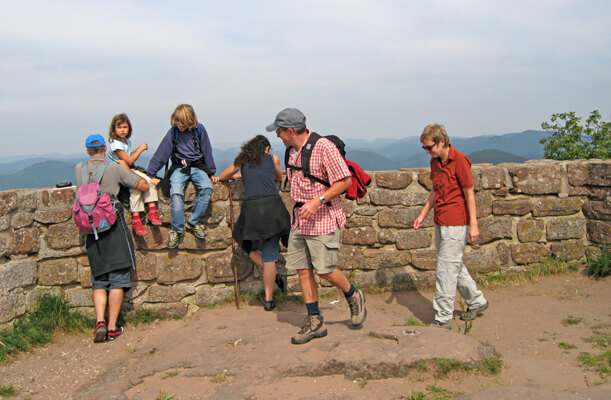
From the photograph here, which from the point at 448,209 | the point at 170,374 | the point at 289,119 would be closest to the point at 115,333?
the point at 170,374

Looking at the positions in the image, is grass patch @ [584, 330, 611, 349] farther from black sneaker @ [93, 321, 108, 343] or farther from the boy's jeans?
black sneaker @ [93, 321, 108, 343]

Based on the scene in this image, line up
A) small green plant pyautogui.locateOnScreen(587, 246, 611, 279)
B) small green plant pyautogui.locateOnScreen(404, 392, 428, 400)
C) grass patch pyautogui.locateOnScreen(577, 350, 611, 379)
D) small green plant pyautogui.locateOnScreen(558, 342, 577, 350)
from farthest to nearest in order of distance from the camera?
small green plant pyautogui.locateOnScreen(587, 246, 611, 279) → small green plant pyautogui.locateOnScreen(558, 342, 577, 350) → grass patch pyautogui.locateOnScreen(577, 350, 611, 379) → small green plant pyautogui.locateOnScreen(404, 392, 428, 400)

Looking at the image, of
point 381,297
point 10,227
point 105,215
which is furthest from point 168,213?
point 381,297

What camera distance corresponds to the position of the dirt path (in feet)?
10.9

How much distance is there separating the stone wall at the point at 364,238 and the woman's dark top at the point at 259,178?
54 centimetres

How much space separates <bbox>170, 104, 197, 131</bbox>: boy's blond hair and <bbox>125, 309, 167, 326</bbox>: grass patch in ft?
7.08

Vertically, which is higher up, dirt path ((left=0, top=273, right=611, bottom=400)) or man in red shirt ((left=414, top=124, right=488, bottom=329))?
man in red shirt ((left=414, top=124, right=488, bottom=329))

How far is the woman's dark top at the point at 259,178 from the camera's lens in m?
4.94

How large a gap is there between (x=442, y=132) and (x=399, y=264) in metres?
2.15

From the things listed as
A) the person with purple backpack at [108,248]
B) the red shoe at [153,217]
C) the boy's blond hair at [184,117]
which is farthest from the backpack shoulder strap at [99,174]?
the boy's blond hair at [184,117]

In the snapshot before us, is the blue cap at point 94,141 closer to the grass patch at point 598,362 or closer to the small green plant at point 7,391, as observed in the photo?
the small green plant at point 7,391

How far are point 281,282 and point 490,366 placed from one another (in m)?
2.73

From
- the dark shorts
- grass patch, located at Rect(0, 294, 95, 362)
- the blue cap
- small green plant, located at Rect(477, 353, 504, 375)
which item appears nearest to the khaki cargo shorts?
small green plant, located at Rect(477, 353, 504, 375)

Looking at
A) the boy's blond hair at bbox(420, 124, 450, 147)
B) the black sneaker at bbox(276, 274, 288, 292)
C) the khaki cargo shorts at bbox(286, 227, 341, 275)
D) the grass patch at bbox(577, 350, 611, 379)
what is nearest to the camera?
the grass patch at bbox(577, 350, 611, 379)
